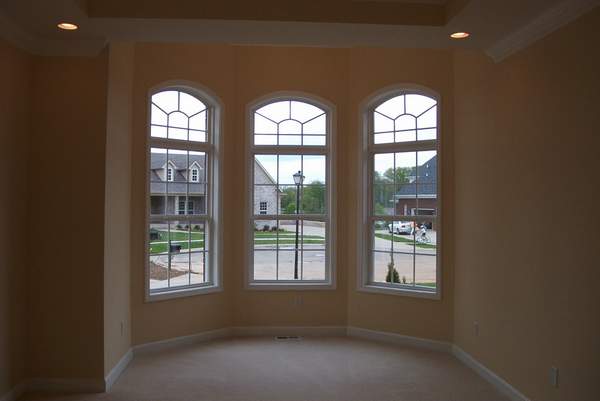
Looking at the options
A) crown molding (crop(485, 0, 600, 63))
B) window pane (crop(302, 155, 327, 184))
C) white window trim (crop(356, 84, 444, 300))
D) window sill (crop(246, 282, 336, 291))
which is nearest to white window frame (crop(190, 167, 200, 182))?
window pane (crop(302, 155, 327, 184))

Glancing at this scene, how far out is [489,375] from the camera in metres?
4.26

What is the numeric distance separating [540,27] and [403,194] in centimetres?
238

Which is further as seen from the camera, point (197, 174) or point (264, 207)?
point (264, 207)

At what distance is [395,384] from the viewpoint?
420 cm

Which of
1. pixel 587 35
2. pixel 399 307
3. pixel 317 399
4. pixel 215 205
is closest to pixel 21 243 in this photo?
pixel 215 205

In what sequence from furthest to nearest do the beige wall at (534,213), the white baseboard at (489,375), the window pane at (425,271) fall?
the window pane at (425,271), the white baseboard at (489,375), the beige wall at (534,213)

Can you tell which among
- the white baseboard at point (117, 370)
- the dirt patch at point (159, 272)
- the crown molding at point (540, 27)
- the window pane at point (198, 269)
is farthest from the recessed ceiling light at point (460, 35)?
the white baseboard at point (117, 370)

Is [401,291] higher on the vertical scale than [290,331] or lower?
higher

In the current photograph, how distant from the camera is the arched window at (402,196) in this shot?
17.3ft

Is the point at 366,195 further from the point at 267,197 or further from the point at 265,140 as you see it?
the point at 265,140

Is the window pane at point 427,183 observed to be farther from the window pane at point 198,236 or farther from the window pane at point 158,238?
the window pane at point 158,238

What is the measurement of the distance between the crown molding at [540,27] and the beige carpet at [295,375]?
2.64 meters

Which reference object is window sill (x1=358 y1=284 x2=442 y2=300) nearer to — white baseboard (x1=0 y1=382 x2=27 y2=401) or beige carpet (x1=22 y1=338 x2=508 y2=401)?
beige carpet (x1=22 y1=338 x2=508 y2=401)

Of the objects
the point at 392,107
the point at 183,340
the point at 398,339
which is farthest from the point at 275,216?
the point at 398,339
